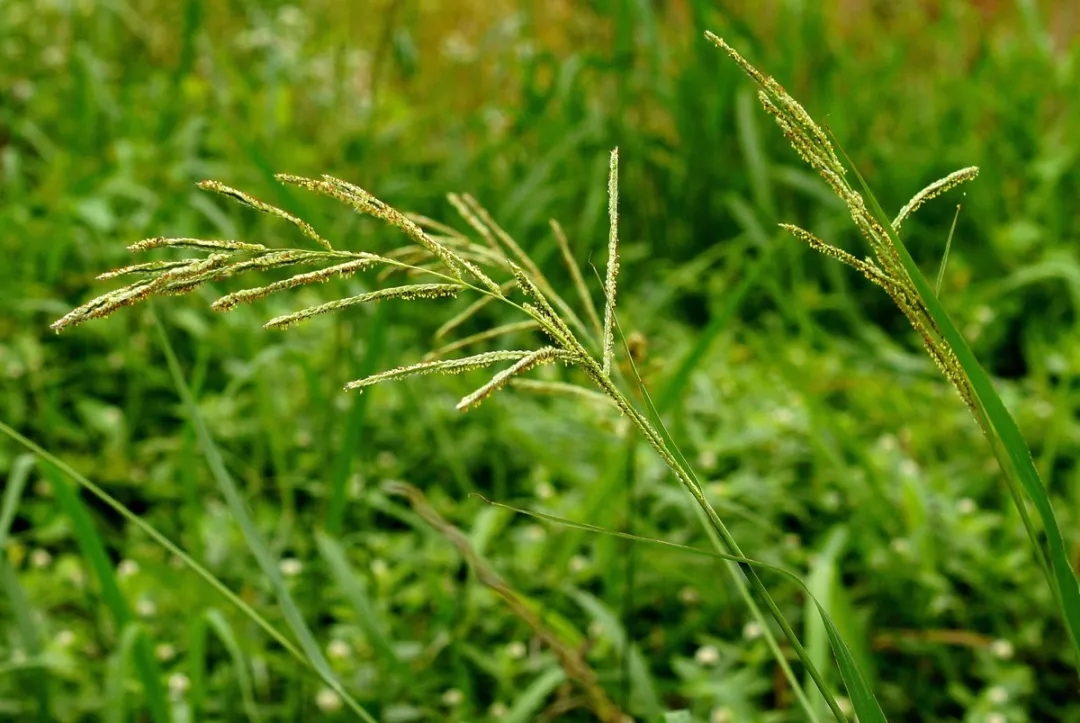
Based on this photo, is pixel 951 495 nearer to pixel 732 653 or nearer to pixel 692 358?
pixel 732 653

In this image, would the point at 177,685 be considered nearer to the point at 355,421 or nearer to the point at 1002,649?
the point at 355,421

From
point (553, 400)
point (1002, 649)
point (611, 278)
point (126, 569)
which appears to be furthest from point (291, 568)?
point (611, 278)

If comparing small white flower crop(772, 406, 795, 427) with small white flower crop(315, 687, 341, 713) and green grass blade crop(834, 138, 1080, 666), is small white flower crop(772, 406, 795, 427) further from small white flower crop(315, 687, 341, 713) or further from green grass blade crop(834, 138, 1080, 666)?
green grass blade crop(834, 138, 1080, 666)

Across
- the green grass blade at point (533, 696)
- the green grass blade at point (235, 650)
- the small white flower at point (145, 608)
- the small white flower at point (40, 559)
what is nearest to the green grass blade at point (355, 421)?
the green grass blade at point (235, 650)

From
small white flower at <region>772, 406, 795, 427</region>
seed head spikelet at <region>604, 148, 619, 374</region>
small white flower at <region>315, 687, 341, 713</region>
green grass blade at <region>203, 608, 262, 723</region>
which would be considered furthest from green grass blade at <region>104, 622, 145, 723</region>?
small white flower at <region>772, 406, 795, 427</region>

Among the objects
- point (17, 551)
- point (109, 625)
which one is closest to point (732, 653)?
point (109, 625)
